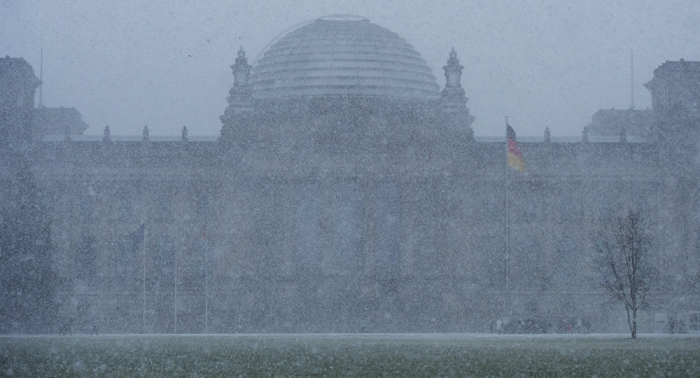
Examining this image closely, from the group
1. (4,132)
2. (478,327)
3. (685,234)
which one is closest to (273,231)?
(478,327)

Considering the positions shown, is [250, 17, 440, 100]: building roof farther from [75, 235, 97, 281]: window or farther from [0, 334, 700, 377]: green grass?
[0, 334, 700, 377]: green grass

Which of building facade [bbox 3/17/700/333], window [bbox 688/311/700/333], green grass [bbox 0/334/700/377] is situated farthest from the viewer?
window [bbox 688/311/700/333]

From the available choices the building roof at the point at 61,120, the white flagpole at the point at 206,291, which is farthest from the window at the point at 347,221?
the building roof at the point at 61,120

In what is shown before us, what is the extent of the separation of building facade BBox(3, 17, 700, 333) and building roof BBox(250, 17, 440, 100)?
710 centimetres

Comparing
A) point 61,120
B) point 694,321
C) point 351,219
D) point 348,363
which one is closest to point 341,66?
point 351,219

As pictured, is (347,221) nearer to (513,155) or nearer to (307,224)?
(307,224)

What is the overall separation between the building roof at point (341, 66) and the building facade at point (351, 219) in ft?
23.3

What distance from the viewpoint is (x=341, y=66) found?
7000 cm

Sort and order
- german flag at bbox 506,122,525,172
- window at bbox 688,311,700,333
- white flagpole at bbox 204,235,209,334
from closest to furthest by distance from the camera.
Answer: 1. german flag at bbox 506,122,525,172
2. white flagpole at bbox 204,235,209,334
3. window at bbox 688,311,700,333

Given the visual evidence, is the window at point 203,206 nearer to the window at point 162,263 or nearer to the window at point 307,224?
the window at point 162,263

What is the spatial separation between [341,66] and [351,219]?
1382cm

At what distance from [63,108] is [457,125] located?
113ft

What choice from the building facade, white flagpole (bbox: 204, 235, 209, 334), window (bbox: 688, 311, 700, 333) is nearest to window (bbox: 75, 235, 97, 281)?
the building facade

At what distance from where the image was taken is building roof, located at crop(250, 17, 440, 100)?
68750 millimetres
